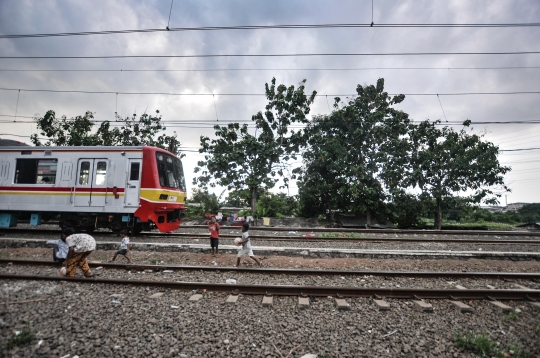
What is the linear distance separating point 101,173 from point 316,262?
841 cm

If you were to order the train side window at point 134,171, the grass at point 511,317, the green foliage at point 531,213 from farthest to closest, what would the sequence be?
the green foliage at point 531,213 → the train side window at point 134,171 → the grass at point 511,317

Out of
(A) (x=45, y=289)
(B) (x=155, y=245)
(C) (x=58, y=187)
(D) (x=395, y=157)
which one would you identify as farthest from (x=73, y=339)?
(D) (x=395, y=157)

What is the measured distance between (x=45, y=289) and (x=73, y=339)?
8.07 feet

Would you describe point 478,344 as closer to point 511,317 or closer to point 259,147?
point 511,317

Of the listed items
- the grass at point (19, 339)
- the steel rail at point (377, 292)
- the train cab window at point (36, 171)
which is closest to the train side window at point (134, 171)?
the train cab window at point (36, 171)

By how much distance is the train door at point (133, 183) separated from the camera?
405 inches

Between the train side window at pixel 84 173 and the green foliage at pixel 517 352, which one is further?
the train side window at pixel 84 173

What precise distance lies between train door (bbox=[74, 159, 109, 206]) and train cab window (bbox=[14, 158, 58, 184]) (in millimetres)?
1108

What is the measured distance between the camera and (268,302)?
15.7ft

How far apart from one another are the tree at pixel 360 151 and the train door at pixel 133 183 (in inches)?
489

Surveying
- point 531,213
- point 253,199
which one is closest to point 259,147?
point 253,199

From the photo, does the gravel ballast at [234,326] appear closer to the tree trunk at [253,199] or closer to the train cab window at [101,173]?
the train cab window at [101,173]

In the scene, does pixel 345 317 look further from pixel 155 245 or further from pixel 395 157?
pixel 395 157

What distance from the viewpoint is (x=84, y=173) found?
421 inches
